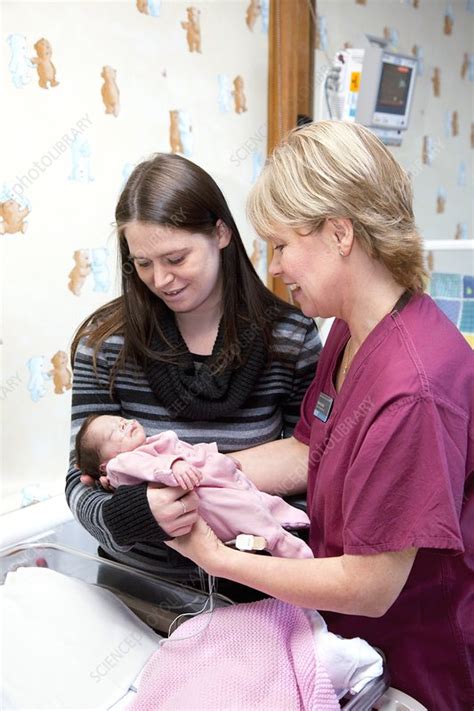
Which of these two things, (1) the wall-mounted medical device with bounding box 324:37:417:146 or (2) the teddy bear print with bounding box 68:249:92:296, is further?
(1) the wall-mounted medical device with bounding box 324:37:417:146

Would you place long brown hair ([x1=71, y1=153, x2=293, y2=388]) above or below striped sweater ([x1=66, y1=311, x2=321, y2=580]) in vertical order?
above

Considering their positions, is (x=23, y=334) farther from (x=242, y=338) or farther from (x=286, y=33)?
(x=286, y=33)

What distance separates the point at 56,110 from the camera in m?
2.22

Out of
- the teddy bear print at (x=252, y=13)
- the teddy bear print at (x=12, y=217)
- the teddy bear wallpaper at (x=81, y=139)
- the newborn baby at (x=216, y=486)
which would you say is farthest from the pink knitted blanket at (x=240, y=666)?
the teddy bear print at (x=252, y=13)

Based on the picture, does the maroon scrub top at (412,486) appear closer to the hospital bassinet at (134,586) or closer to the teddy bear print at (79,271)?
Answer: the hospital bassinet at (134,586)

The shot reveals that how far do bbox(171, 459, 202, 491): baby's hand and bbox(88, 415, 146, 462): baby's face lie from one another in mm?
218

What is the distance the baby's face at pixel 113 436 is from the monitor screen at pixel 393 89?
1.98 metres

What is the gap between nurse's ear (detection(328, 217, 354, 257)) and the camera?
3.63 ft

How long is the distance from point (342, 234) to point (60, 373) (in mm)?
1490

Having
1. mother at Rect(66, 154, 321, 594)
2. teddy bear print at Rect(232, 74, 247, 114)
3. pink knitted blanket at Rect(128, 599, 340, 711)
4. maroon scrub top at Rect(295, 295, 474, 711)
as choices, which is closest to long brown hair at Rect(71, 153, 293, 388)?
mother at Rect(66, 154, 321, 594)

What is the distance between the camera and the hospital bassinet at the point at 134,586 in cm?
115

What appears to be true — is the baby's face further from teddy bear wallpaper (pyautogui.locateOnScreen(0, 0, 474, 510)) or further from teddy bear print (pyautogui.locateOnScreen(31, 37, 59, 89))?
teddy bear print (pyautogui.locateOnScreen(31, 37, 59, 89))

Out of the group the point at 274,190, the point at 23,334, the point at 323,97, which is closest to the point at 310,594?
the point at 274,190

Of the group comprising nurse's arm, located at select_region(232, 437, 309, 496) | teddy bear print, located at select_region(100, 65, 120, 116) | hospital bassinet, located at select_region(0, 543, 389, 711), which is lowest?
hospital bassinet, located at select_region(0, 543, 389, 711)
